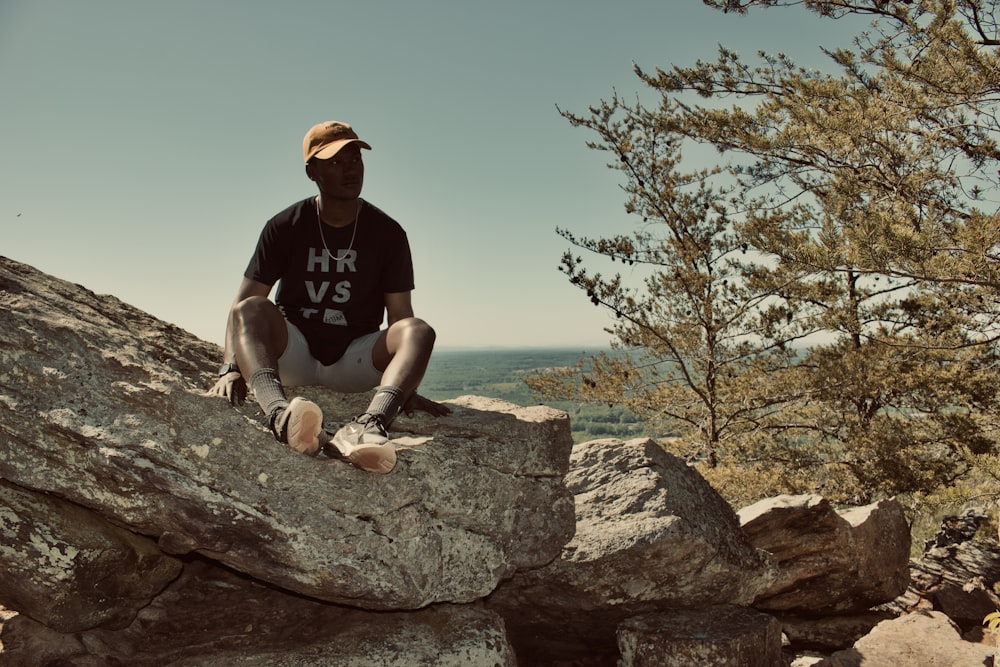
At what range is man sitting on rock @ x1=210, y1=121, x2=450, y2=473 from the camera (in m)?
4.88

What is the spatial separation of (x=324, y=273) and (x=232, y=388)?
46.9 inches

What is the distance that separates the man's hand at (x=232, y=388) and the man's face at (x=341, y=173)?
1577 mm

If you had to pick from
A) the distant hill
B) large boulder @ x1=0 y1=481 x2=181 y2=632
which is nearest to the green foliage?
the distant hill

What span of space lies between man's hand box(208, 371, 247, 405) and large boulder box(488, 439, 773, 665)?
268 centimetres

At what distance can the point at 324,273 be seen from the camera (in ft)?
17.5

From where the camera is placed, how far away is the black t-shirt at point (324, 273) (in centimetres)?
532

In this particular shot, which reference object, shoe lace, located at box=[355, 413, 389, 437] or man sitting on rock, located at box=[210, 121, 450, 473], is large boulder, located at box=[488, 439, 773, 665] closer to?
man sitting on rock, located at box=[210, 121, 450, 473]

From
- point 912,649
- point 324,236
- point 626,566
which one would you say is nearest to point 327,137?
point 324,236

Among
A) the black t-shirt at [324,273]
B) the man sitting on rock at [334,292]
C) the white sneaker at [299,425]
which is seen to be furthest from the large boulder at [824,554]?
the white sneaker at [299,425]

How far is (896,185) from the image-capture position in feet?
34.2

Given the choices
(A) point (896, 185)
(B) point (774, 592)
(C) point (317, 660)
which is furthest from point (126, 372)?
(A) point (896, 185)

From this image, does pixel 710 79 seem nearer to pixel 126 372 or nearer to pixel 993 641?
pixel 993 641

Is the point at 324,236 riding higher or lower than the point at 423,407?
higher

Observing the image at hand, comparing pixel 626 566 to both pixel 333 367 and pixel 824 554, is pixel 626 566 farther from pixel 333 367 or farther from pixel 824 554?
pixel 333 367
